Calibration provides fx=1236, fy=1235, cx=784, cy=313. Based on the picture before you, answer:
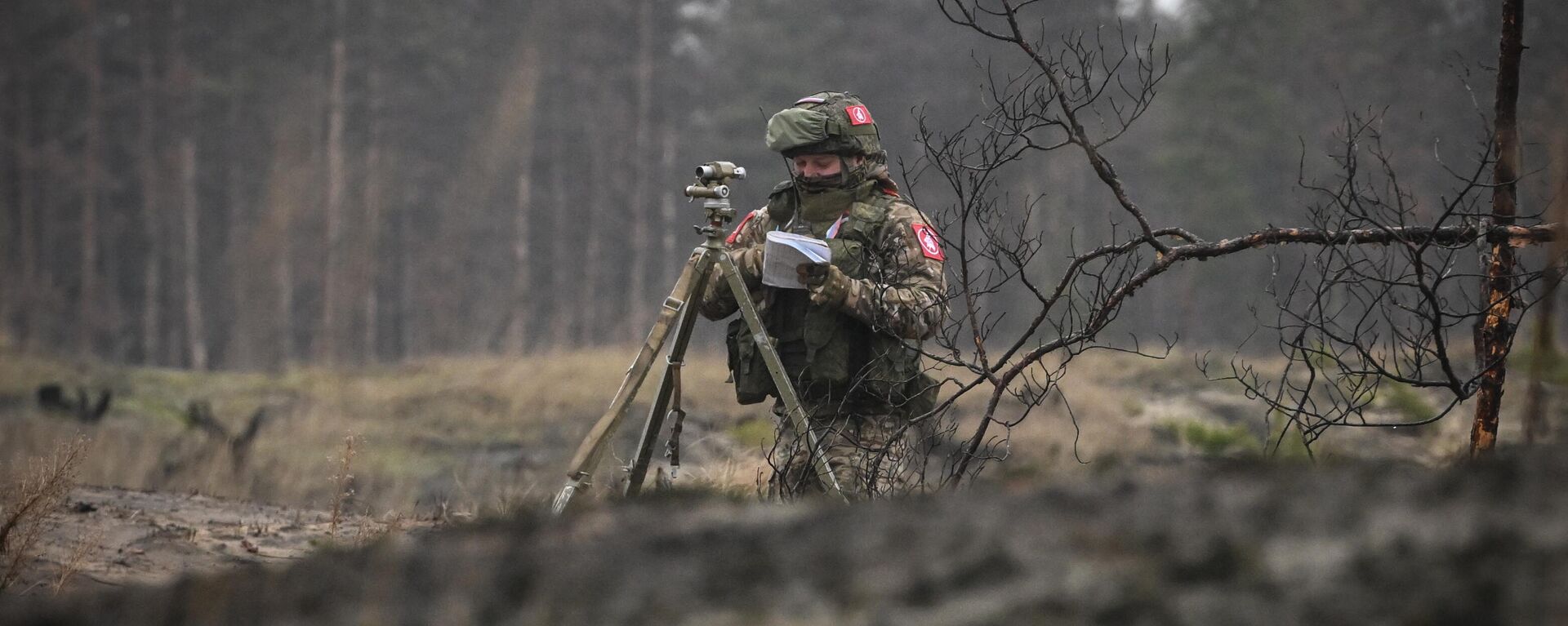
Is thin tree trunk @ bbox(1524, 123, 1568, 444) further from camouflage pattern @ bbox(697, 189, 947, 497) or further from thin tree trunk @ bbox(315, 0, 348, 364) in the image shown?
thin tree trunk @ bbox(315, 0, 348, 364)

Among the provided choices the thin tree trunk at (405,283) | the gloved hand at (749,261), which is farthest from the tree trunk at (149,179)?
the gloved hand at (749,261)

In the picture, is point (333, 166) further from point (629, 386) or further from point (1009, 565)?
point (1009, 565)

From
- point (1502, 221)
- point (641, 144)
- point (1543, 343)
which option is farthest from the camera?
point (641, 144)

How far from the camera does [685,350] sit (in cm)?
453

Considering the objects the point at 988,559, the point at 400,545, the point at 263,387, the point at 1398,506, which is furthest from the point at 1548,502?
the point at 263,387

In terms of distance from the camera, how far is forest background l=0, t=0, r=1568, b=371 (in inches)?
1056

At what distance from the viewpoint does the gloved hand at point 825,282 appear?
448 cm

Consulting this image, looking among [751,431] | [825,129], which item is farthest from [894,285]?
[751,431]

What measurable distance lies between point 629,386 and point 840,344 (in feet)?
3.16

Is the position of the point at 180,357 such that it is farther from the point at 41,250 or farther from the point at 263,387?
the point at 263,387

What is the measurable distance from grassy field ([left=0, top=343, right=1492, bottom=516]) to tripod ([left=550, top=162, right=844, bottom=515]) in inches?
63.9

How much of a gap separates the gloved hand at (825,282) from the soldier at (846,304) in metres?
0.04

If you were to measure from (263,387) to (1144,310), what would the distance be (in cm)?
2591

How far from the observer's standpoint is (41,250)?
31.2 meters
